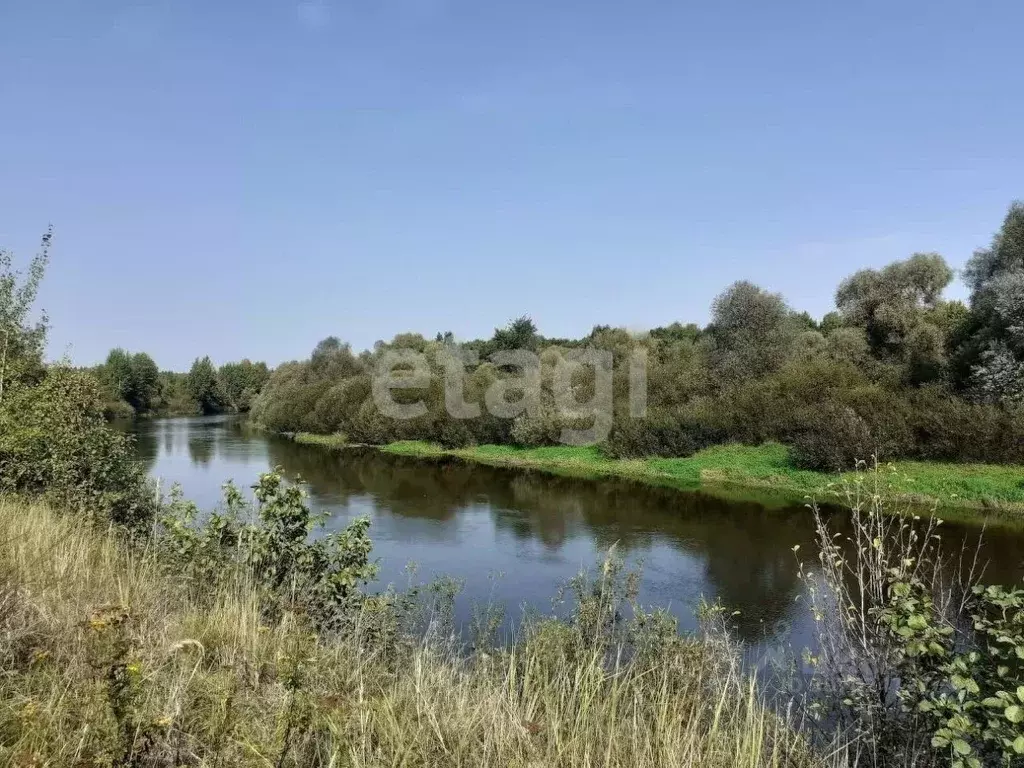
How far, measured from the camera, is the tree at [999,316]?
78.7 feet

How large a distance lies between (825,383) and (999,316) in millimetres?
6634

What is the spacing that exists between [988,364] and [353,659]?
27.6 metres

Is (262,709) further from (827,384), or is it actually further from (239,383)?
Result: (239,383)

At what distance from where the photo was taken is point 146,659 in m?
3.58

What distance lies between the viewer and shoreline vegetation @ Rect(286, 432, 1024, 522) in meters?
21.3

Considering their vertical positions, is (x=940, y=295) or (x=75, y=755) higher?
(x=940, y=295)

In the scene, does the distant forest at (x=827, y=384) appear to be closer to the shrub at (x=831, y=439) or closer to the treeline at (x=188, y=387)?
the shrub at (x=831, y=439)

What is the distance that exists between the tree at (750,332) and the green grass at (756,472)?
6.16 m

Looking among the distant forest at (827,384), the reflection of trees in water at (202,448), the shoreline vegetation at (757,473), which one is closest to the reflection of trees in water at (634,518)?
the reflection of trees in water at (202,448)

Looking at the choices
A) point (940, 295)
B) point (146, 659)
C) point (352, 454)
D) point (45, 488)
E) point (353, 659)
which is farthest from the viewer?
point (352, 454)

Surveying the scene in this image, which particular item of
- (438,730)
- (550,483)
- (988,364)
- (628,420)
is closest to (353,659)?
(438,730)

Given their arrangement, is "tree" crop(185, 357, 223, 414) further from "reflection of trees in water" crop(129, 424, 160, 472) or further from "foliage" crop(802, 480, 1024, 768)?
"foliage" crop(802, 480, 1024, 768)

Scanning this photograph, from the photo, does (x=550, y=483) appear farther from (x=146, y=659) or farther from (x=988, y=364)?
(x=146, y=659)

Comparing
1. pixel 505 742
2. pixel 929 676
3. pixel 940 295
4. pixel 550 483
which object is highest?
pixel 940 295
